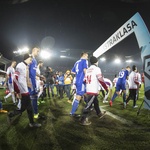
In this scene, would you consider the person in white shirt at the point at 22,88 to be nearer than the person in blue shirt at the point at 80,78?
Yes

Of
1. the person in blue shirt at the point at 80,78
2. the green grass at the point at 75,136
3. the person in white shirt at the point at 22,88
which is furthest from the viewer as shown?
the person in blue shirt at the point at 80,78

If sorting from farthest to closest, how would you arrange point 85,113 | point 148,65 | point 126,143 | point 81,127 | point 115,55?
1. point 115,55
2. point 148,65
3. point 85,113
4. point 81,127
5. point 126,143

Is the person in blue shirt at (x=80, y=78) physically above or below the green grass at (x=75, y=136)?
above

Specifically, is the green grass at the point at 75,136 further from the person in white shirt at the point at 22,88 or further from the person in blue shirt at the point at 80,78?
the person in blue shirt at the point at 80,78

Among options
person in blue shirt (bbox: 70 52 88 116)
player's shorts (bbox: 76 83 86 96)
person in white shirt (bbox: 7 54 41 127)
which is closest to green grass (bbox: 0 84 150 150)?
person in white shirt (bbox: 7 54 41 127)

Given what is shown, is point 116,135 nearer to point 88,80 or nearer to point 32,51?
point 88,80

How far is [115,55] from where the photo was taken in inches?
1640

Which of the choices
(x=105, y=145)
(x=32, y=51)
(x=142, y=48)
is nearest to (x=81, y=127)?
(x=105, y=145)

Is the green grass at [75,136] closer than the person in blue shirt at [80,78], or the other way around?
the green grass at [75,136]

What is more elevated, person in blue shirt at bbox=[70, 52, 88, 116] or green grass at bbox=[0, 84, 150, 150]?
person in blue shirt at bbox=[70, 52, 88, 116]

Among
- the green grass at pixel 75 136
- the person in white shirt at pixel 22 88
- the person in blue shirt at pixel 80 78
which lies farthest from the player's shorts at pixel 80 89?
the person in white shirt at pixel 22 88

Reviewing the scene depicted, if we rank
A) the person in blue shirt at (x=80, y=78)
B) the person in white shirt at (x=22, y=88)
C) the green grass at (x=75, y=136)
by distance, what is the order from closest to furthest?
the green grass at (x=75, y=136) < the person in white shirt at (x=22, y=88) < the person in blue shirt at (x=80, y=78)

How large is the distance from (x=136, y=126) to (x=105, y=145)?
1878 millimetres

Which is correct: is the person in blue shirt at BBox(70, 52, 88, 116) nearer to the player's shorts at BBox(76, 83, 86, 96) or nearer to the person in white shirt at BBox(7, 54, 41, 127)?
the player's shorts at BBox(76, 83, 86, 96)
